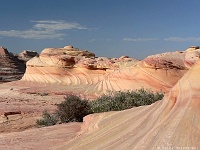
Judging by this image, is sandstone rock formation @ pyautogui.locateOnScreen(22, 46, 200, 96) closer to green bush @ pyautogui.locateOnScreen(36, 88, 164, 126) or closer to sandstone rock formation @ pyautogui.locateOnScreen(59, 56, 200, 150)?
green bush @ pyautogui.locateOnScreen(36, 88, 164, 126)

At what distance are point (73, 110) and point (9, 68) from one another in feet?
158

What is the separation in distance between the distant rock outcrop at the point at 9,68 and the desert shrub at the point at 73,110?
136ft

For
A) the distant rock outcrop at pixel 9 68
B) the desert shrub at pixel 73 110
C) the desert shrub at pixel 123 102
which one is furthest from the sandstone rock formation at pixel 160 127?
the distant rock outcrop at pixel 9 68

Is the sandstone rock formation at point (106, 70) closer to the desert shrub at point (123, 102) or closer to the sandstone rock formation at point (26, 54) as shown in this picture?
the desert shrub at point (123, 102)

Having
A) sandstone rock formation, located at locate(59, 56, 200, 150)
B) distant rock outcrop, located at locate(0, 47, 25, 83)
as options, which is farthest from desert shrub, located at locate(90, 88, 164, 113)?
distant rock outcrop, located at locate(0, 47, 25, 83)

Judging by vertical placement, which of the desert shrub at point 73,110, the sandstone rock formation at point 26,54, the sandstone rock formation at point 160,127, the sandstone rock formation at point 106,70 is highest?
the sandstone rock formation at point 26,54

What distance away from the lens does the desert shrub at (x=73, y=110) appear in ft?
40.4

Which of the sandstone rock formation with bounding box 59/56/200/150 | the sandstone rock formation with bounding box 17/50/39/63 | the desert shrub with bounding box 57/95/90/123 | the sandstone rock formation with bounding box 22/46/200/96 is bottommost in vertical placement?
the desert shrub with bounding box 57/95/90/123

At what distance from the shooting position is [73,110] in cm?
1242

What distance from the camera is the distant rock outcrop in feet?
180

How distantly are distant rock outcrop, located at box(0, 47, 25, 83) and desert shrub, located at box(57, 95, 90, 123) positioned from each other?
41.5 m

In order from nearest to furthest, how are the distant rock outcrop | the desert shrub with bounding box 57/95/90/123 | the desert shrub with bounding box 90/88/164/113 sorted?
the desert shrub with bounding box 57/95/90/123, the desert shrub with bounding box 90/88/164/113, the distant rock outcrop

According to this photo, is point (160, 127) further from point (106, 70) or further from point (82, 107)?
point (106, 70)

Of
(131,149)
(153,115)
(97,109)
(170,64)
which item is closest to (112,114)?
(153,115)
